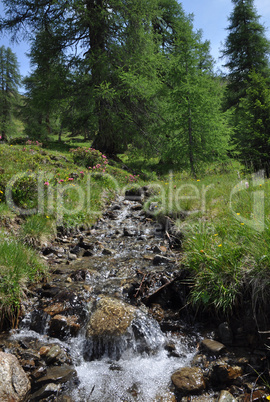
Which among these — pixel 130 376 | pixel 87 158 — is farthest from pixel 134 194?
pixel 130 376

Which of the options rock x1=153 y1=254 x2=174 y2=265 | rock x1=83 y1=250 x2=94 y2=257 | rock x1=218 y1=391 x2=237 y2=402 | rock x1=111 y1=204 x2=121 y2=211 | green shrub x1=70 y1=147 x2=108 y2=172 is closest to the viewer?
rock x1=218 y1=391 x2=237 y2=402

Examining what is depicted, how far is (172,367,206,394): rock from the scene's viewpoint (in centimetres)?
221

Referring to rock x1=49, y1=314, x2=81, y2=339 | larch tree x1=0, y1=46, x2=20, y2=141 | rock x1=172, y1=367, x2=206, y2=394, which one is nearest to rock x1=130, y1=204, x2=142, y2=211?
rock x1=49, y1=314, x2=81, y2=339

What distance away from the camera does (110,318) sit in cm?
311

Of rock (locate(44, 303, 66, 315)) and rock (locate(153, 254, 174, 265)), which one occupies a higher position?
rock (locate(153, 254, 174, 265))

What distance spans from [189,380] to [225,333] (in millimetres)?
650

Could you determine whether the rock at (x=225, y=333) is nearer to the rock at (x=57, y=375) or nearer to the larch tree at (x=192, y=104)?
the rock at (x=57, y=375)

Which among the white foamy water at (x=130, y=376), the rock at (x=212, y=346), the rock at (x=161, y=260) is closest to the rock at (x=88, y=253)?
the rock at (x=161, y=260)

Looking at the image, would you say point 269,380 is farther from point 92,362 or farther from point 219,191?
point 219,191

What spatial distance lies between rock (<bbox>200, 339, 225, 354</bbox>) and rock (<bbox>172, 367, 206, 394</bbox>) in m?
0.26

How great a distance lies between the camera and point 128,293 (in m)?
3.70

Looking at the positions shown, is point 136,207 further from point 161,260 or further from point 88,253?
point 161,260

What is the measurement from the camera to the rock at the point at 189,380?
2.21 m

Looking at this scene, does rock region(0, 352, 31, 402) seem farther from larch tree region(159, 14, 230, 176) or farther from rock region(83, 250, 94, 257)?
larch tree region(159, 14, 230, 176)
